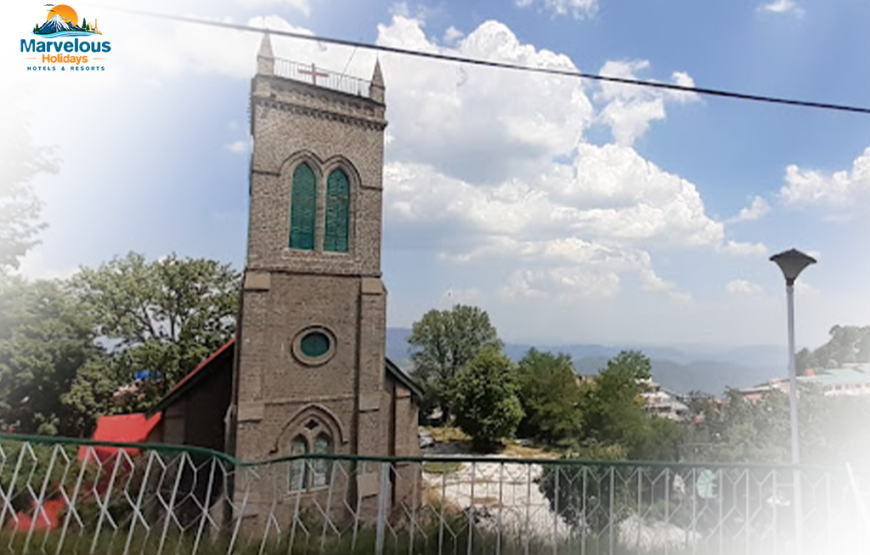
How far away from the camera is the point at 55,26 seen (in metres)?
6.45

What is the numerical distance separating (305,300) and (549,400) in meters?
23.9

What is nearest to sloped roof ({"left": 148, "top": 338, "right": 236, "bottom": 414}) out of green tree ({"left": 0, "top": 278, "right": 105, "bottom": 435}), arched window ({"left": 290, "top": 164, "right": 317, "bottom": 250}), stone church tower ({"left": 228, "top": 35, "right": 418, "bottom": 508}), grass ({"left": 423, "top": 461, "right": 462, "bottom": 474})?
stone church tower ({"left": 228, "top": 35, "right": 418, "bottom": 508})

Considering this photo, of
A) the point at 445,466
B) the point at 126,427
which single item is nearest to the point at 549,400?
the point at 126,427

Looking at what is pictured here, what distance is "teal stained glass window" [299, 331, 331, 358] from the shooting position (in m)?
11.0

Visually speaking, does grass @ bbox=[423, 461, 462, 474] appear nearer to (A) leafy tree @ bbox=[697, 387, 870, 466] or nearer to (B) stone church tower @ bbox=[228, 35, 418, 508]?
(B) stone church tower @ bbox=[228, 35, 418, 508]

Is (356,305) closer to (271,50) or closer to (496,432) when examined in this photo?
(271,50)

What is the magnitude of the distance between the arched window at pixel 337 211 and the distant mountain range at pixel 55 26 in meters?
5.64

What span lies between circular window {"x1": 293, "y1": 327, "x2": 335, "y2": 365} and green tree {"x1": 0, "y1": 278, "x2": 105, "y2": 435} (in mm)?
8179

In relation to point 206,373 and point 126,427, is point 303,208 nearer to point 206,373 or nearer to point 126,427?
point 206,373

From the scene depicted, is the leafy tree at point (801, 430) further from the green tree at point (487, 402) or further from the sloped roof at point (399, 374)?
the green tree at point (487, 402)

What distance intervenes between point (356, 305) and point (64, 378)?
992 cm

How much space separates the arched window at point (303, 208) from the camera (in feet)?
36.5

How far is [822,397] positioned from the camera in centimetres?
1362

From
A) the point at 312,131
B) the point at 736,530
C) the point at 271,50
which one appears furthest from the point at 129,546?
the point at 271,50
